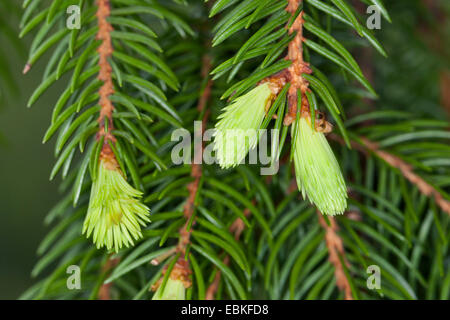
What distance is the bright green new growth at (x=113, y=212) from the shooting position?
0.98 feet

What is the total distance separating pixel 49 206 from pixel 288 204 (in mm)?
1127

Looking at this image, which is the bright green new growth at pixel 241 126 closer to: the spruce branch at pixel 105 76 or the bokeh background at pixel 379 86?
the spruce branch at pixel 105 76

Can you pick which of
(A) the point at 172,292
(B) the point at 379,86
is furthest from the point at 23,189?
(A) the point at 172,292

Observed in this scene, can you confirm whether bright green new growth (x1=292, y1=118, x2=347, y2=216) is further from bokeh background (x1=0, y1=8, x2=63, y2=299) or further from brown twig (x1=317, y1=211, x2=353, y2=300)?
bokeh background (x1=0, y1=8, x2=63, y2=299)

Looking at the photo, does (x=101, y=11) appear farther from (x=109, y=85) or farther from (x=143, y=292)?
→ (x=143, y=292)

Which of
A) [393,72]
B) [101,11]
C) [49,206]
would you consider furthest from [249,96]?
[49,206]

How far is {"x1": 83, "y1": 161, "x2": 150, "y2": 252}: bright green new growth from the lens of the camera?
298mm

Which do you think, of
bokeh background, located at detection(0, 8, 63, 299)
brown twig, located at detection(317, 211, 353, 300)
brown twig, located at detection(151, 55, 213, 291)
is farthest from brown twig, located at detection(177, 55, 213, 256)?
bokeh background, located at detection(0, 8, 63, 299)

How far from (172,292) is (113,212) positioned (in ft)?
0.22

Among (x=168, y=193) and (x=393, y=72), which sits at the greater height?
(x=393, y=72)

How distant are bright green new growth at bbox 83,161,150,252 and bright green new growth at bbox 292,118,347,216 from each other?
10cm

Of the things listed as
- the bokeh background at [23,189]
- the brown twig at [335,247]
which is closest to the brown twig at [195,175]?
the brown twig at [335,247]

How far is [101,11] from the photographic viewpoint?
1.17 ft

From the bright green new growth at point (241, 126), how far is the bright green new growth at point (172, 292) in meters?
0.09
